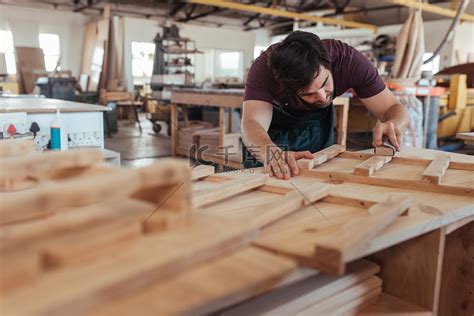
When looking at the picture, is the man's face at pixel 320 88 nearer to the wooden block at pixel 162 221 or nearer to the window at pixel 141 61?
the wooden block at pixel 162 221

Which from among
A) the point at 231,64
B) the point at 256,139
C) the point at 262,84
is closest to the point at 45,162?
the point at 256,139

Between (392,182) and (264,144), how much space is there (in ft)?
2.05

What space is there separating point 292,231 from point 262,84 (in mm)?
1336

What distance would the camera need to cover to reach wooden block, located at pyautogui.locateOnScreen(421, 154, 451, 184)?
1413 mm

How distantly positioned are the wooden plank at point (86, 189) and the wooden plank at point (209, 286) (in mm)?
149

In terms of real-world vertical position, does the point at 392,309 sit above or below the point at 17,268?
below

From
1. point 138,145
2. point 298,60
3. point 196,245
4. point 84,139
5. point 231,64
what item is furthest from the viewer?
point 231,64

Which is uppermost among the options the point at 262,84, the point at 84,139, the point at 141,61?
the point at 141,61

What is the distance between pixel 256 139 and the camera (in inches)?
79.1

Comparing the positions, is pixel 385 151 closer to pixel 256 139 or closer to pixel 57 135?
pixel 256 139

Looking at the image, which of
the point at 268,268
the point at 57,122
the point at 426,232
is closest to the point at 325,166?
the point at 426,232

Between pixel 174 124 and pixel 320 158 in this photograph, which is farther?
pixel 174 124

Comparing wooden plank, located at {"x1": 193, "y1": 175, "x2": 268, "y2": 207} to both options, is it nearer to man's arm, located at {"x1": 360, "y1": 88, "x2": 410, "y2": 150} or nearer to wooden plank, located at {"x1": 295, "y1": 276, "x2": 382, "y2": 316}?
wooden plank, located at {"x1": 295, "y1": 276, "x2": 382, "y2": 316}

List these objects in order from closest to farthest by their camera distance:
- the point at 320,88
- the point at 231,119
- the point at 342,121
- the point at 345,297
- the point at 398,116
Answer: the point at 345,297 → the point at 320,88 → the point at 398,116 → the point at 342,121 → the point at 231,119
